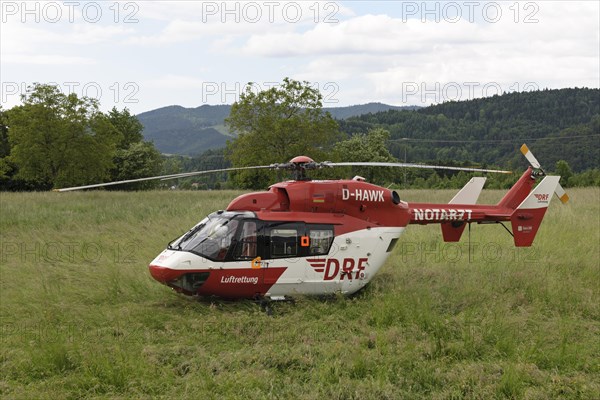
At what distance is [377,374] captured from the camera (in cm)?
691

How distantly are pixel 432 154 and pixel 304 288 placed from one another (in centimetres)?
9755

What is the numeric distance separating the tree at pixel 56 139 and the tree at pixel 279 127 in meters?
9.20

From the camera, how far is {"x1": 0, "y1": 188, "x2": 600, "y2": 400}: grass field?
21.8 feet

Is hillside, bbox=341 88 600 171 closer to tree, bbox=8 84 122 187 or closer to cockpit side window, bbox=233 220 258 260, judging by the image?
tree, bbox=8 84 122 187

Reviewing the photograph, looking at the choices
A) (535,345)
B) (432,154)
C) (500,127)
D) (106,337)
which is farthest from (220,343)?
(500,127)

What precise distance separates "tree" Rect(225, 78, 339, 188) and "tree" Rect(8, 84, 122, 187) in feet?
30.2

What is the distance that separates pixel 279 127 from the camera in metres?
31.7

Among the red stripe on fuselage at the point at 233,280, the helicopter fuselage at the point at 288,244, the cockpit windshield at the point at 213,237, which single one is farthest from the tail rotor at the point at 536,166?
the cockpit windshield at the point at 213,237

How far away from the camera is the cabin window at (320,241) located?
9969 millimetres

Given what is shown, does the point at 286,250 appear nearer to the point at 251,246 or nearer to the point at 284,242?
the point at 284,242

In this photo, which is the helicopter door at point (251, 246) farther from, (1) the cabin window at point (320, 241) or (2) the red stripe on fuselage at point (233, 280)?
(1) the cabin window at point (320, 241)

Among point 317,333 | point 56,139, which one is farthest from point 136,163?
point 317,333

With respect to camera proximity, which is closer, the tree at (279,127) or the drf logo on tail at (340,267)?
the drf logo on tail at (340,267)

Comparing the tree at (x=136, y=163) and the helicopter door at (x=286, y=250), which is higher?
the tree at (x=136, y=163)
